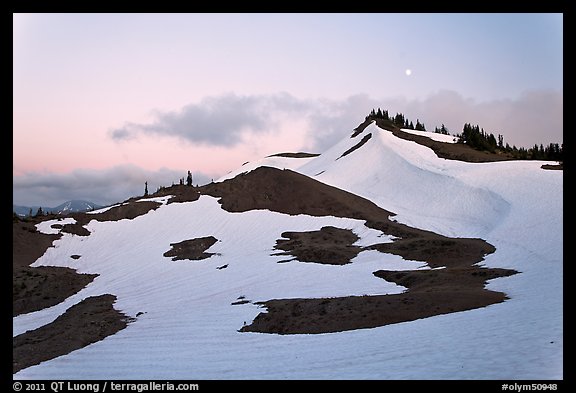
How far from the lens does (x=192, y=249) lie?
47031 millimetres

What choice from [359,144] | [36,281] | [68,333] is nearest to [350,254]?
[68,333]

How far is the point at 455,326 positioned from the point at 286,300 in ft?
40.1

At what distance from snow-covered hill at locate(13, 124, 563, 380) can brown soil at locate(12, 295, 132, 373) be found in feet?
3.48

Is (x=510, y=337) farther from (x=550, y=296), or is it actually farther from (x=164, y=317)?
(x=164, y=317)

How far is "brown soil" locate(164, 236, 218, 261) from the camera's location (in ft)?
146

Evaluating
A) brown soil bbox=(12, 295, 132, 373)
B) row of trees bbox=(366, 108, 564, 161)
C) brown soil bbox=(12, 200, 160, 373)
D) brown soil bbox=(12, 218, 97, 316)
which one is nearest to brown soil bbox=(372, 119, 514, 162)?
row of trees bbox=(366, 108, 564, 161)

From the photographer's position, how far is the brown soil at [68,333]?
20.2m

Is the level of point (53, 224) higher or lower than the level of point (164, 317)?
higher

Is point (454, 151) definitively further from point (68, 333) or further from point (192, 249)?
point (68, 333)

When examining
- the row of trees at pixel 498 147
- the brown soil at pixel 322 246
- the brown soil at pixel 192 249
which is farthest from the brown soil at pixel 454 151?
the brown soil at pixel 192 249

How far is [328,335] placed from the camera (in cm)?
1811

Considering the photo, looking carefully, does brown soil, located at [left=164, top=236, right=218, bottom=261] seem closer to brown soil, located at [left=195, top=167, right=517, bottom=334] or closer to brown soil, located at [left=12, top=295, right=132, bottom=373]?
brown soil, located at [left=195, top=167, right=517, bottom=334]

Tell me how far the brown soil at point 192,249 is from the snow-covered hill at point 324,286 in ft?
3.18
